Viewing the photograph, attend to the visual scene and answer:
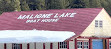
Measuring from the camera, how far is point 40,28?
47250mm

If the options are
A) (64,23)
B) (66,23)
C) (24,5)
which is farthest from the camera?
(24,5)

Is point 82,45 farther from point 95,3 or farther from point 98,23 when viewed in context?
point 95,3

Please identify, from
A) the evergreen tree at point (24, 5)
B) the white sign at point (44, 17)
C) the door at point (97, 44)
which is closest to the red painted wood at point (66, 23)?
the white sign at point (44, 17)

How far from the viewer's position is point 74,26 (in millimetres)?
45250

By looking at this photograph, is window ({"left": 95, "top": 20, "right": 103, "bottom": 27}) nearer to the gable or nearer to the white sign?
the gable

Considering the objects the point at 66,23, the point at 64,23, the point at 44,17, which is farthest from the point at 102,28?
the point at 44,17

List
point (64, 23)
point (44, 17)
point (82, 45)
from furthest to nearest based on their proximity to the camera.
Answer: point (44, 17), point (64, 23), point (82, 45)

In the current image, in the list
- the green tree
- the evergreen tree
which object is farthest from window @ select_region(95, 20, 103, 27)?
the green tree

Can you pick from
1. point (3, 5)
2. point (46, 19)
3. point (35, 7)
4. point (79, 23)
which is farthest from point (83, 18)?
point (35, 7)

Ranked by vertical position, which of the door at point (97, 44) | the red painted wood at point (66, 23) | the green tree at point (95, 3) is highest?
the red painted wood at point (66, 23)

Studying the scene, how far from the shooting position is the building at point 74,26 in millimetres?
44312

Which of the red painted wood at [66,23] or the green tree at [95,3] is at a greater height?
the red painted wood at [66,23]

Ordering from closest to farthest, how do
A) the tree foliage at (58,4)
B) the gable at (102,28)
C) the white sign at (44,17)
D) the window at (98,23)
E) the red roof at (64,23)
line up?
the gable at (102,28)
the red roof at (64,23)
the window at (98,23)
the white sign at (44,17)
the tree foliage at (58,4)

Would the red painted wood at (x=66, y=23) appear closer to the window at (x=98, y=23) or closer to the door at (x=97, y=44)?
the window at (x=98, y=23)
